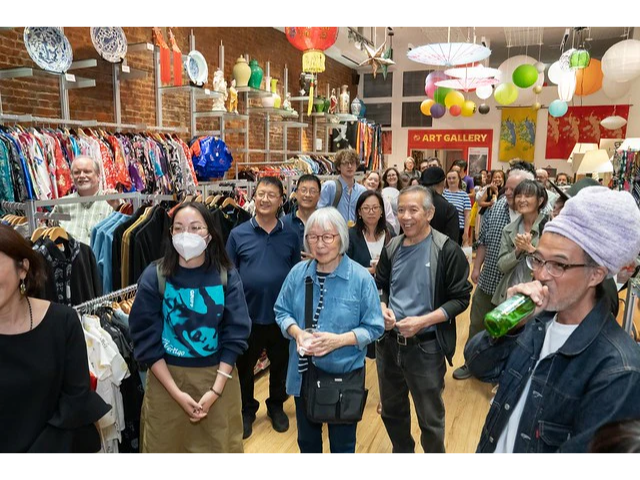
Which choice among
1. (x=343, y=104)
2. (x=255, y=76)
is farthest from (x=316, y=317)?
(x=343, y=104)

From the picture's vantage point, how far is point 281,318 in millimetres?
2133

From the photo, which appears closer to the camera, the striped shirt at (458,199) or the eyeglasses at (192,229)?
the eyeglasses at (192,229)

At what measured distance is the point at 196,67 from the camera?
607cm

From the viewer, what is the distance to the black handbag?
1.98 metres

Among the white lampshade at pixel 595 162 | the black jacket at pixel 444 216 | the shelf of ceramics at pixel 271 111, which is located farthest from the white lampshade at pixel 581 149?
the black jacket at pixel 444 216

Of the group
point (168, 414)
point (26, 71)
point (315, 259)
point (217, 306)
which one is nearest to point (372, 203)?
point (315, 259)

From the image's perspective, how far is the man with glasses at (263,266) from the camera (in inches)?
114

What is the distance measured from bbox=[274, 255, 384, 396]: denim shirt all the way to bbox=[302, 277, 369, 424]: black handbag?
0.03m

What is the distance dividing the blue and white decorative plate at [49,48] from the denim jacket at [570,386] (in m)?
4.69

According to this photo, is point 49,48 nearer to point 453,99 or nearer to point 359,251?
point 359,251

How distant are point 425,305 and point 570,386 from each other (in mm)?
1230

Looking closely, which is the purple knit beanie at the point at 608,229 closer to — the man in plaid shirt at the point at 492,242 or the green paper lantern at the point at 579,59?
the man in plaid shirt at the point at 492,242

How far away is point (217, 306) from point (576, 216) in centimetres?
148

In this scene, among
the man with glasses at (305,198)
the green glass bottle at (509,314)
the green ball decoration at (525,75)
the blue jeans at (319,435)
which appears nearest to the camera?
the green glass bottle at (509,314)
